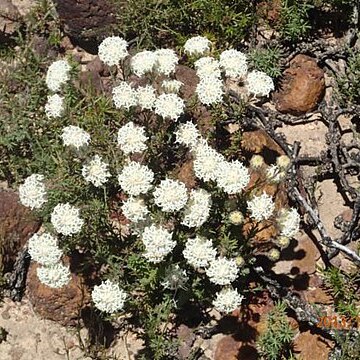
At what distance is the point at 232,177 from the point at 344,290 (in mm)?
1756

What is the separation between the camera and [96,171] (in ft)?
18.0

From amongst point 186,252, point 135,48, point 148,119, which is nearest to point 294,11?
point 135,48

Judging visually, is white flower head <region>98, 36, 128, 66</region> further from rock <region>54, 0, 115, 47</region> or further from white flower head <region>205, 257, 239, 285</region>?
white flower head <region>205, 257, 239, 285</region>

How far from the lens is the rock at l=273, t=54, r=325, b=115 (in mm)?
7207

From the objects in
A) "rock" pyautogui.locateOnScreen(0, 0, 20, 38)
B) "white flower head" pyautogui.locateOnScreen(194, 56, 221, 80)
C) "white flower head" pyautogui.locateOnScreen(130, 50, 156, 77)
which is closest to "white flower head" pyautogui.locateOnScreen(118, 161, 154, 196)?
"white flower head" pyautogui.locateOnScreen(130, 50, 156, 77)

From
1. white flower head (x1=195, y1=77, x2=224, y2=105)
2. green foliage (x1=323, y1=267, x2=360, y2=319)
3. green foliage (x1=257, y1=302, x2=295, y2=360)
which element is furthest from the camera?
green foliage (x1=323, y1=267, x2=360, y2=319)

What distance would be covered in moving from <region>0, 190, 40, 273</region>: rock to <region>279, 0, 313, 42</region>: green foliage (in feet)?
9.75

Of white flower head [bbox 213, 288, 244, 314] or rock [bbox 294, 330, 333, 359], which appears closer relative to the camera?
white flower head [bbox 213, 288, 244, 314]

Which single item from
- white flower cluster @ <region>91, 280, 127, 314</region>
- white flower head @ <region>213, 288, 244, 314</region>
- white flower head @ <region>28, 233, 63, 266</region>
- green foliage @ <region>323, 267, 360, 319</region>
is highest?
white flower head @ <region>28, 233, 63, 266</region>

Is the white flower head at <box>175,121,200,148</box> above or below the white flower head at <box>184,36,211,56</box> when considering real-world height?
below

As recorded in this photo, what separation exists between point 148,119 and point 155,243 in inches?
50.2

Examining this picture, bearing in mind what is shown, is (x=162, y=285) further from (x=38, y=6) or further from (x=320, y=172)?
(x=38, y=6)

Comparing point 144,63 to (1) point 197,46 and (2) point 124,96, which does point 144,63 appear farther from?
(1) point 197,46

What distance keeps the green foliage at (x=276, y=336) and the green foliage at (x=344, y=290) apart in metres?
0.46
